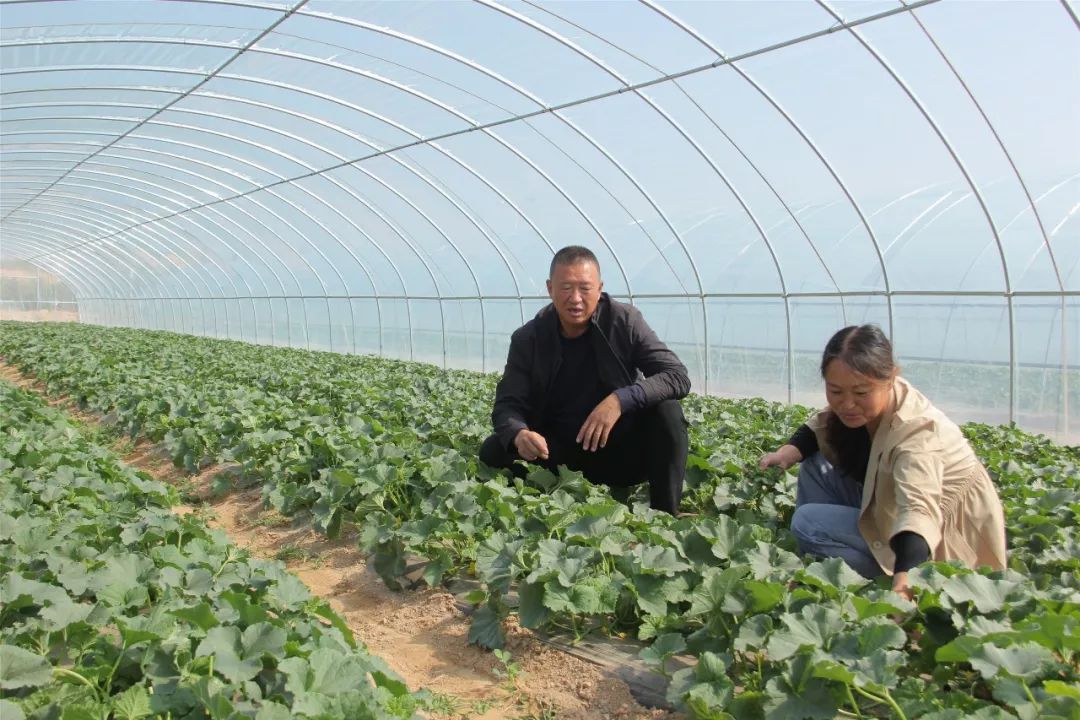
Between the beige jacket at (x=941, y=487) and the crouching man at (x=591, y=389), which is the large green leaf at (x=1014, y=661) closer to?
the beige jacket at (x=941, y=487)

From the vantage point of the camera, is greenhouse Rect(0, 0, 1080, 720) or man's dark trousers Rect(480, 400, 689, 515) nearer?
greenhouse Rect(0, 0, 1080, 720)

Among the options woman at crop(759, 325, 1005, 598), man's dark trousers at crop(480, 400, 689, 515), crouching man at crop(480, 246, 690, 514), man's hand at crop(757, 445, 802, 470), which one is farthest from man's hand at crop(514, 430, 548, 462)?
woman at crop(759, 325, 1005, 598)

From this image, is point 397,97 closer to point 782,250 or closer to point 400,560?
point 782,250

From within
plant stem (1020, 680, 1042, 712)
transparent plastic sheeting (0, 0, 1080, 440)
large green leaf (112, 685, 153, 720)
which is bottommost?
large green leaf (112, 685, 153, 720)

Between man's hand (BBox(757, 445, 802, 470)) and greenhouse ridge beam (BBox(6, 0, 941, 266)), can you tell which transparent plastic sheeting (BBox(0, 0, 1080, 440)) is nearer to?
greenhouse ridge beam (BBox(6, 0, 941, 266))

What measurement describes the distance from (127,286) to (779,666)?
38966 mm

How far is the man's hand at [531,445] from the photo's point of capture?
4.14 meters

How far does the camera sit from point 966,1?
759 centimetres

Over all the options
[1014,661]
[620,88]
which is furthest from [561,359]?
[620,88]

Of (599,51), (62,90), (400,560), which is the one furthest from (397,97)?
(400,560)

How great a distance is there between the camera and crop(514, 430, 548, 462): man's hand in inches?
163

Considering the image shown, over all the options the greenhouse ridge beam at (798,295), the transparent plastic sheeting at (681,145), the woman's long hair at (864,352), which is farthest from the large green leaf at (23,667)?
the greenhouse ridge beam at (798,295)

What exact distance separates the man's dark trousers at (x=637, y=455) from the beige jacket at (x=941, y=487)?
1.24 meters

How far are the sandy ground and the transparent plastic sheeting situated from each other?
6332mm
